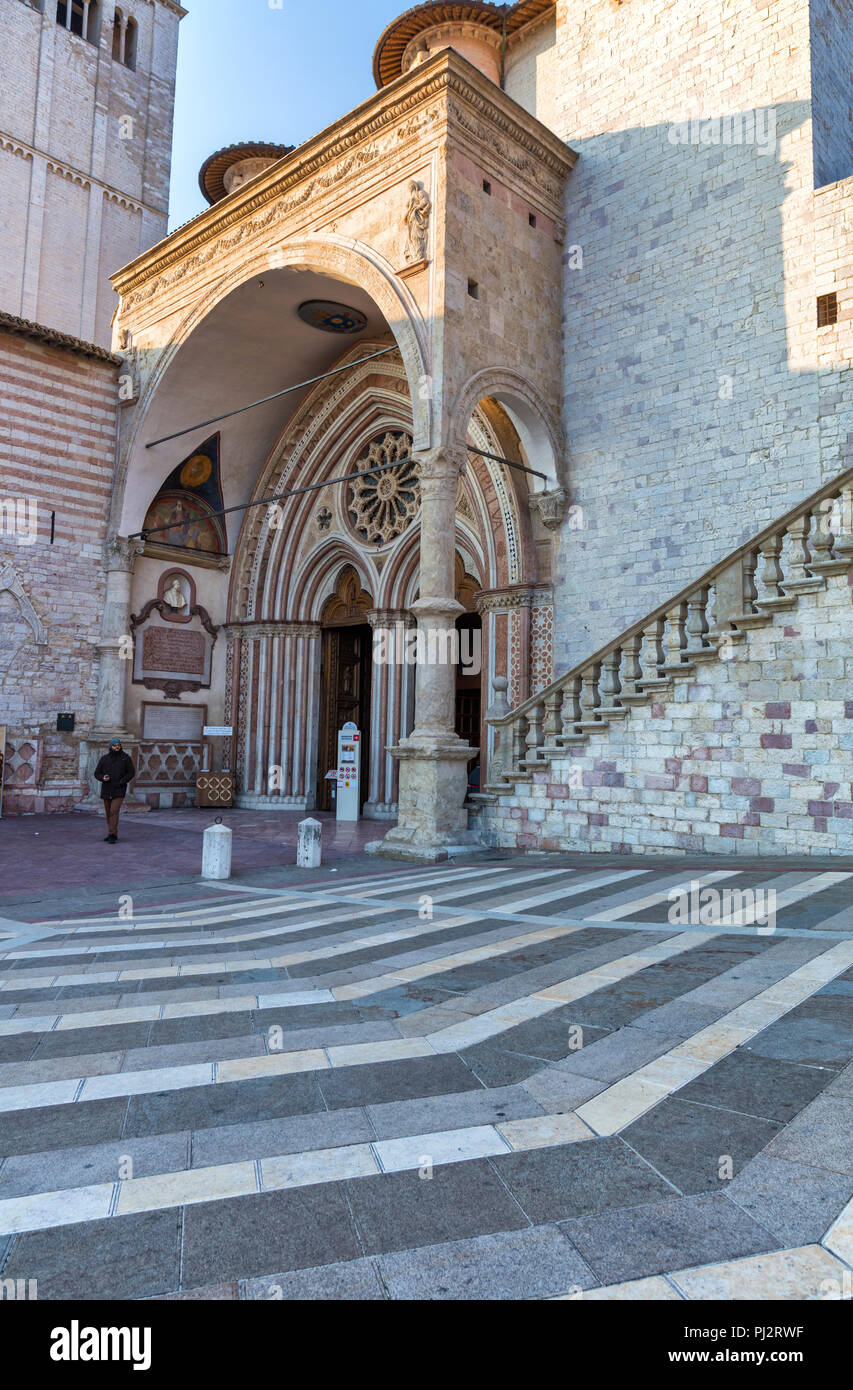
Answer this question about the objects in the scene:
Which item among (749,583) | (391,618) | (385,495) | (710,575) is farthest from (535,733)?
(385,495)

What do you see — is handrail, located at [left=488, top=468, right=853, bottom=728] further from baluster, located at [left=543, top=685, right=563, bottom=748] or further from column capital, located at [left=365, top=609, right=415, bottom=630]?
column capital, located at [left=365, top=609, right=415, bottom=630]

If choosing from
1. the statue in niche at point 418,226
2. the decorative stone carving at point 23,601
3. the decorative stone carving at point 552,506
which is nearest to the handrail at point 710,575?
the decorative stone carving at point 552,506

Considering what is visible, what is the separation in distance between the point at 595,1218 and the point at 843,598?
7.02m

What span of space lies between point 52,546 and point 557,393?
9885 mm

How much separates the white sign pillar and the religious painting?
6.14m

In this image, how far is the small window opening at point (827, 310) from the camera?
34.5 feet

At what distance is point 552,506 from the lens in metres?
13.1

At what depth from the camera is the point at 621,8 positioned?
44.2 feet

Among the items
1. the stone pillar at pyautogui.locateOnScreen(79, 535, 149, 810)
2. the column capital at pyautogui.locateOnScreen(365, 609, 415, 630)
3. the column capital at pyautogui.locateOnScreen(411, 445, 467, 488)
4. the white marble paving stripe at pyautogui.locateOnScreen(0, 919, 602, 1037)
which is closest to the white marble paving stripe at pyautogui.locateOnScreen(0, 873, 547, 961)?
the white marble paving stripe at pyautogui.locateOnScreen(0, 919, 602, 1037)

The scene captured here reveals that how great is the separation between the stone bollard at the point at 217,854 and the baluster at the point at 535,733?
3.75 m

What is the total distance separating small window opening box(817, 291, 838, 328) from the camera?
1052cm

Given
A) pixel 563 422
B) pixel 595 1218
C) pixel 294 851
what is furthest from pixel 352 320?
pixel 595 1218
